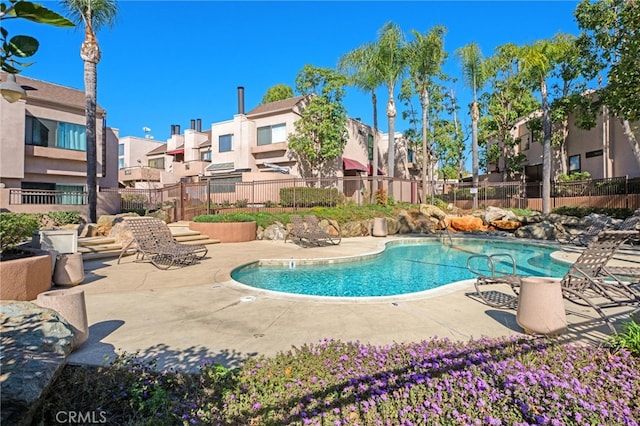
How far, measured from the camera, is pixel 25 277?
5480 mm

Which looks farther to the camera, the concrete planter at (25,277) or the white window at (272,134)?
the white window at (272,134)

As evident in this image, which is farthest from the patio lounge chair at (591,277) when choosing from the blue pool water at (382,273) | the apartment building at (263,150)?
the apartment building at (263,150)

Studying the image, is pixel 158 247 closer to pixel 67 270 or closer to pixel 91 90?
pixel 67 270

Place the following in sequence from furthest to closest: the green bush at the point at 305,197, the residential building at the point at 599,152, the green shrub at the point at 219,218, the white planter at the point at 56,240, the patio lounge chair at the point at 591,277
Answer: the residential building at the point at 599,152
the green bush at the point at 305,197
the green shrub at the point at 219,218
the white planter at the point at 56,240
the patio lounge chair at the point at 591,277

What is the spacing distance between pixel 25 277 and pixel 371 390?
5.90m

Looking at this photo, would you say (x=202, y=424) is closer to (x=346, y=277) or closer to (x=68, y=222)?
(x=346, y=277)

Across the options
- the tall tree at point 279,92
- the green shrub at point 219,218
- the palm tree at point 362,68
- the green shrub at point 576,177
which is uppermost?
the tall tree at point 279,92

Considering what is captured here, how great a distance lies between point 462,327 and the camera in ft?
15.3

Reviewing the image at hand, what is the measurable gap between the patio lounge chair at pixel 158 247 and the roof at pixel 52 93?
18173mm

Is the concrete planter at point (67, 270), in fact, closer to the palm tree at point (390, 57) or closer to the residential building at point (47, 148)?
the residential building at point (47, 148)

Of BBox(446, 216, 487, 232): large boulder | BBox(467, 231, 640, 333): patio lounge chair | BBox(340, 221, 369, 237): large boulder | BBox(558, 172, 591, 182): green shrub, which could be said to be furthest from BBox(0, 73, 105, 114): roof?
BBox(558, 172, 591, 182): green shrub

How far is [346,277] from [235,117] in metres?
23.5

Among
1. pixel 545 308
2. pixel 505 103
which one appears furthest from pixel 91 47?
pixel 505 103

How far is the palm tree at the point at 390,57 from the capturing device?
77.5 ft
